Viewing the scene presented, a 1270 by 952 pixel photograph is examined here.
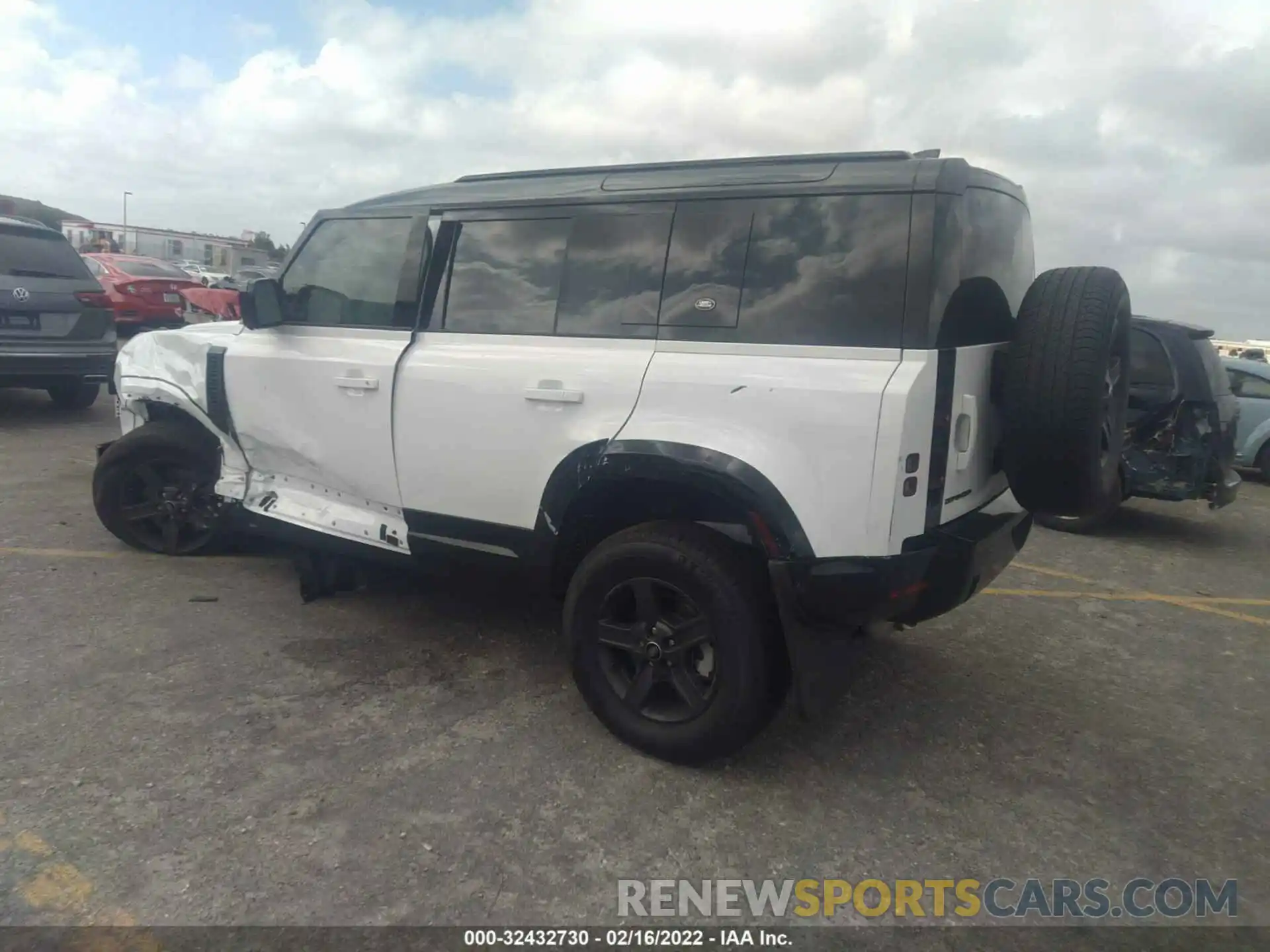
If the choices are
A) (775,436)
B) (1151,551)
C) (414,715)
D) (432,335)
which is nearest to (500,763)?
(414,715)

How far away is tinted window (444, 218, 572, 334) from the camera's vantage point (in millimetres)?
3465

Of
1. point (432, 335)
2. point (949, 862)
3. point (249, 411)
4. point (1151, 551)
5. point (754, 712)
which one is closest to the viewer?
point (949, 862)

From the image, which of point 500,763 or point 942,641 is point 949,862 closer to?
point 500,763

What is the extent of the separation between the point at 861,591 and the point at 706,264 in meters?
1.22

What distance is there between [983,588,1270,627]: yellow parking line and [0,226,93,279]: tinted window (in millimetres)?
8282

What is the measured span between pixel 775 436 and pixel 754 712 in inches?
35.8

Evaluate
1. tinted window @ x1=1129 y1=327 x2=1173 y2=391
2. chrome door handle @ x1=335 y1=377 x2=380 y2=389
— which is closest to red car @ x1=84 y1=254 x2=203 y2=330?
chrome door handle @ x1=335 y1=377 x2=380 y2=389

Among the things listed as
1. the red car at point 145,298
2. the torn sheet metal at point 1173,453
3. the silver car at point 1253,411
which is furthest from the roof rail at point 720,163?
the red car at point 145,298

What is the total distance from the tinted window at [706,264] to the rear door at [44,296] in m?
7.26

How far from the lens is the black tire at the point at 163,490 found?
4754mm

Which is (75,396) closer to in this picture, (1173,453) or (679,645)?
(679,645)

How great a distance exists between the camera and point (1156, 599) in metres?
5.44

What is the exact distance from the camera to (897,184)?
2.84m

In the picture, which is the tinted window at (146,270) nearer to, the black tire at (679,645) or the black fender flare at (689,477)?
the black fender flare at (689,477)
